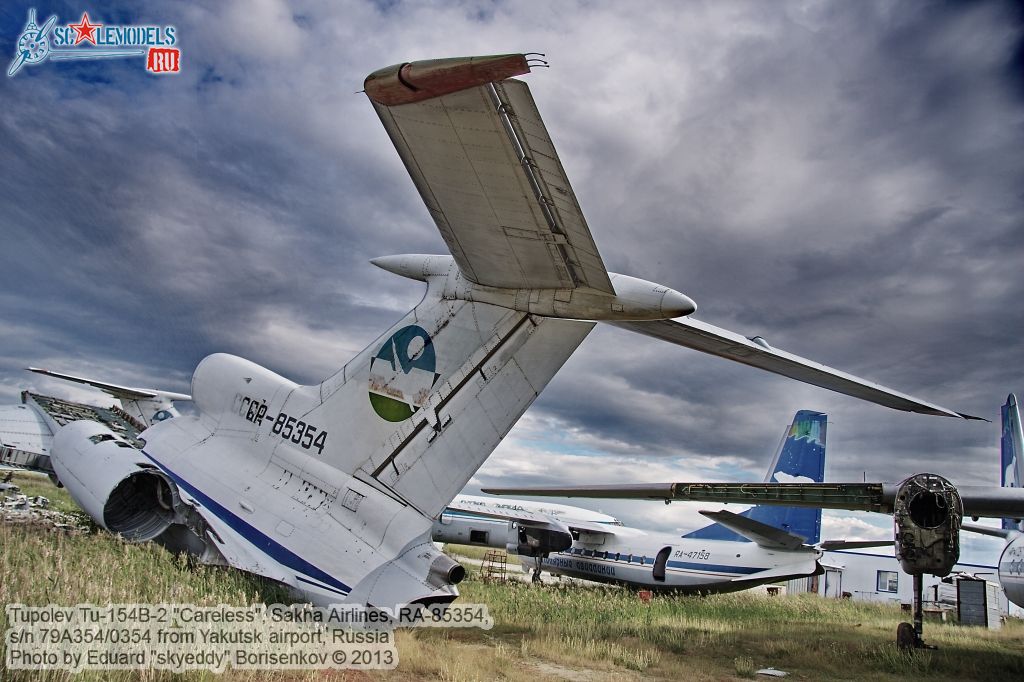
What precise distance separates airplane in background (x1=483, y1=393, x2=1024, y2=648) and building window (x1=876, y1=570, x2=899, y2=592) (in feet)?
83.1

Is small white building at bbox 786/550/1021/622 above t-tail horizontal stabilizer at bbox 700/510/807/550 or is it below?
below

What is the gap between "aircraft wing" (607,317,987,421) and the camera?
569cm

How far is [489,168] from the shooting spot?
13.3 ft

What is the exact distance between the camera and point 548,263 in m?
5.32

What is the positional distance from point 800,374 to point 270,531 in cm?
513

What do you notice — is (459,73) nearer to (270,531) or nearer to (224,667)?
(224,667)

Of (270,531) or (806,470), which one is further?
(806,470)

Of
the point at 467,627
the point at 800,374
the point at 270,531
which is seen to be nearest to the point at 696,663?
the point at 467,627

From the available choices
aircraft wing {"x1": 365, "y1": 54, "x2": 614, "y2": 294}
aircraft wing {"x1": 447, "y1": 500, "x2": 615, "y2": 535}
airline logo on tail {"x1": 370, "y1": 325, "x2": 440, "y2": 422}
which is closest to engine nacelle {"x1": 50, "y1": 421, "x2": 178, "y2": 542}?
airline logo on tail {"x1": 370, "y1": 325, "x2": 440, "y2": 422}

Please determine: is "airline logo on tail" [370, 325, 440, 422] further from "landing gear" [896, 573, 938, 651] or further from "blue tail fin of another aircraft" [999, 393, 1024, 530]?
"blue tail fin of another aircraft" [999, 393, 1024, 530]

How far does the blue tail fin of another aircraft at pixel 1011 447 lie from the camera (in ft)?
53.6

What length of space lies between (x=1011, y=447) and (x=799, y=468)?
5.78m

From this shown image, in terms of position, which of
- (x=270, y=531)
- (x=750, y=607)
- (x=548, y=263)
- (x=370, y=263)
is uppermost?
(x=370, y=263)

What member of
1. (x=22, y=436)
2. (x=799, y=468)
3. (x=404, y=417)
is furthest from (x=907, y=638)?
(x=22, y=436)
